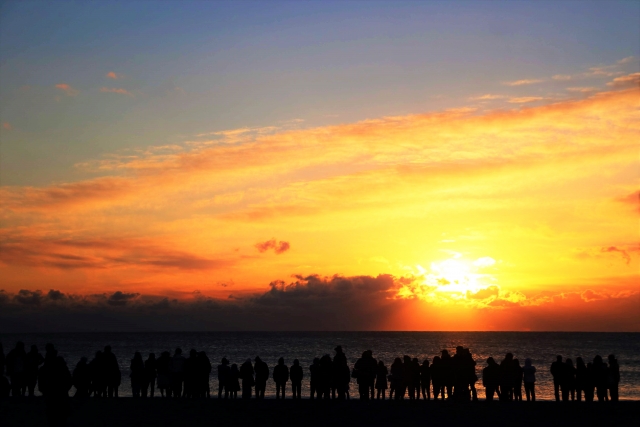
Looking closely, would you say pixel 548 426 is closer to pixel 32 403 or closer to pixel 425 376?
pixel 425 376

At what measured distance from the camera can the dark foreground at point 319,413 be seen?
50.8ft

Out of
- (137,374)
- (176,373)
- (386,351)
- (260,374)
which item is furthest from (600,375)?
(386,351)

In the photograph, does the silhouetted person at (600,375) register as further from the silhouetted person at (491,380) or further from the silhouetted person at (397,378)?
the silhouetted person at (397,378)

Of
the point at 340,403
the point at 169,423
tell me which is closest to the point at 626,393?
the point at 340,403

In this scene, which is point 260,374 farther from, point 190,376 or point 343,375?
point 343,375

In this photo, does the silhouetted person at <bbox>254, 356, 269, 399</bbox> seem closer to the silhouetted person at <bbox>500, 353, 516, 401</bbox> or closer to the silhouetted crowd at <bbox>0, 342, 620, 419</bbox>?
the silhouetted crowd at <bbox>0, 342, 620, 419</bbox>

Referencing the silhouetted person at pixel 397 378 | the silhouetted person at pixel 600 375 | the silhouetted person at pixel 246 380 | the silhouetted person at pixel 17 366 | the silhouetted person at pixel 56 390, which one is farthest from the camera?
the silhouetted person at pixel 246 380

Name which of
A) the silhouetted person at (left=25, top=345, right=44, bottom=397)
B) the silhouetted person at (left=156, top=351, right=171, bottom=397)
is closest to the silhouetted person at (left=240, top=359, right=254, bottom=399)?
the silhouetted person at (left=156, top=351, right=171, bottom=397)

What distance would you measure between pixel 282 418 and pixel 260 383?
4.94 meters

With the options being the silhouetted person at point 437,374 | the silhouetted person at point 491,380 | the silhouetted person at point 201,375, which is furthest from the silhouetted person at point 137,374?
the silhouetted person at point 491,380

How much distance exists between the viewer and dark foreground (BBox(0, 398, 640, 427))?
15.5 metres

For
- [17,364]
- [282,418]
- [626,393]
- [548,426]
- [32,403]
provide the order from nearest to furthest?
[548,426] → [282,418] → [32,403] → [17,364] → [626,393]

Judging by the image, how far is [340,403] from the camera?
19062 millimetres

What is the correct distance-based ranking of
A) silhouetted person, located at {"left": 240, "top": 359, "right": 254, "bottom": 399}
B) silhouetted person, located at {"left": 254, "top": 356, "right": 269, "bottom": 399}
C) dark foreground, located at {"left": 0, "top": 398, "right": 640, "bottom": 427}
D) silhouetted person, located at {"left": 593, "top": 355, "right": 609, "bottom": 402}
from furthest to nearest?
1. silhouetted person, located at {"left": 240, "top": 359, "right": 254, "bottom": 399}
2. silhouetted person, located at {"left": 254, "top": 356, "right": 269, "bottom": 399}
3. silhouetted person, located at {"left": 593, "top": 355, "right": 609, "bottom": 402}
4. dark foreground, located at {"left": 0, "top": 398, "right": 640, "bottom": 427}
